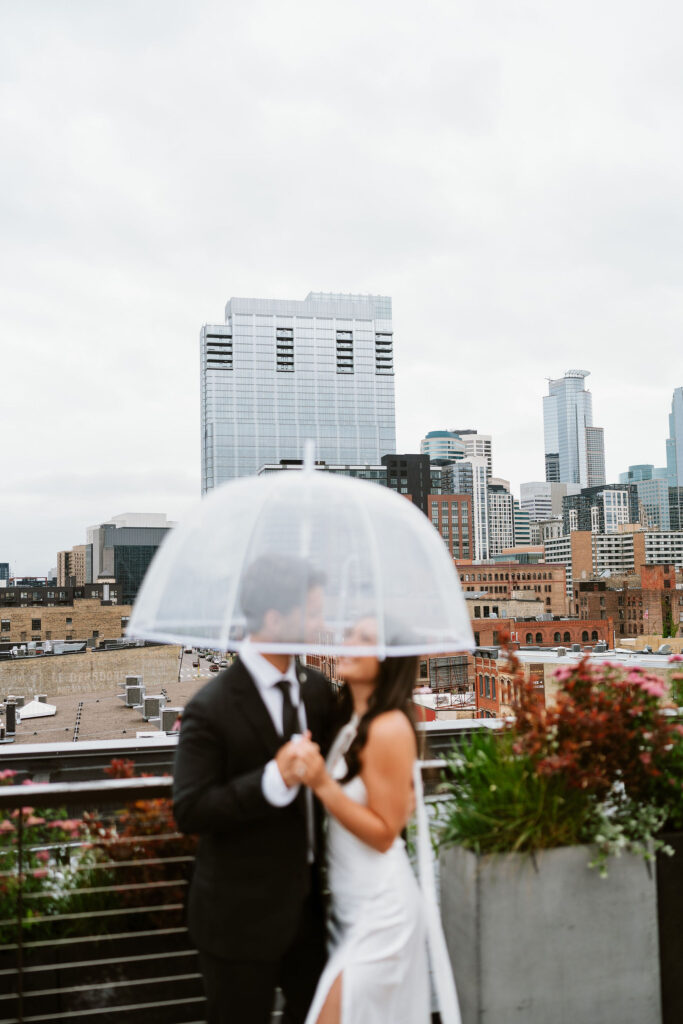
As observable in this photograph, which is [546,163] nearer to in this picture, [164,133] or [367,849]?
[367,849]

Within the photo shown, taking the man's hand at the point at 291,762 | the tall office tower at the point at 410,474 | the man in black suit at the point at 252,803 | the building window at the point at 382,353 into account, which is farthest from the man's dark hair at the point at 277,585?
the building window at the point at 382,353

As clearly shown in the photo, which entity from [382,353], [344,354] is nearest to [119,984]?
[344,354]

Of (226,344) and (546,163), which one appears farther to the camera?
(226,344)

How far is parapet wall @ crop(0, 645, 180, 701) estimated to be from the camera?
53.6 meters

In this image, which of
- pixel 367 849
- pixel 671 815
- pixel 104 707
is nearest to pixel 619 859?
pixel 671 815

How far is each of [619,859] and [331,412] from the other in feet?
635

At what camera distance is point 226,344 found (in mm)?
187250

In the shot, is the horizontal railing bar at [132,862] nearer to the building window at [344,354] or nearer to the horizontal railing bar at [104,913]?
the horizontal railing bar at [104,913]

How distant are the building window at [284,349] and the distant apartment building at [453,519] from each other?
62197mm

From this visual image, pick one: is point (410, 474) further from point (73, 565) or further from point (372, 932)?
point (372, 932)

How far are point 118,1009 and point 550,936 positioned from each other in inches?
60.9

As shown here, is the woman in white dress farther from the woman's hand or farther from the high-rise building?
the high-rise building

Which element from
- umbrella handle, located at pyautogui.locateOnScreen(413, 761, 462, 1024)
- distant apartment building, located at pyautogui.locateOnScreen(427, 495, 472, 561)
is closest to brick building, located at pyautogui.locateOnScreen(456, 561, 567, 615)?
distant apartment building, located at pyautogui.locateOnScreen(427, 495, 472, 561)

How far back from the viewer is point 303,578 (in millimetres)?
1927
